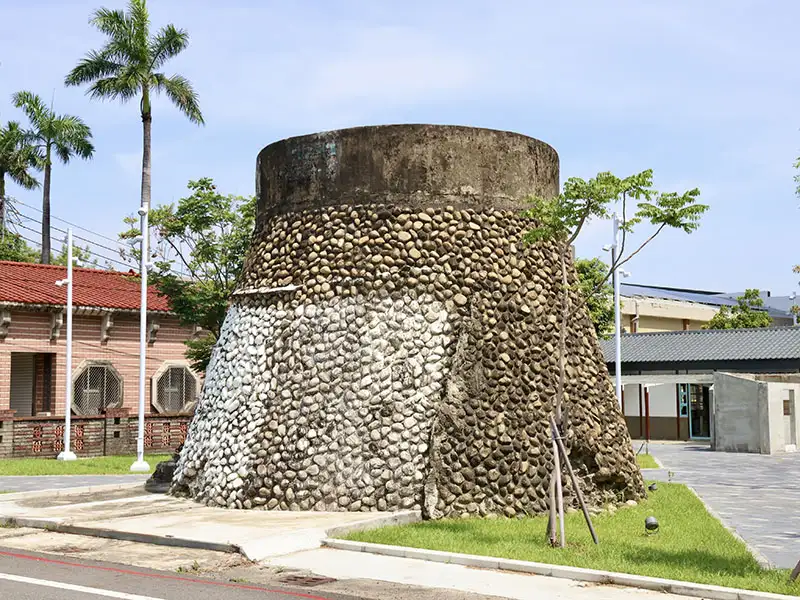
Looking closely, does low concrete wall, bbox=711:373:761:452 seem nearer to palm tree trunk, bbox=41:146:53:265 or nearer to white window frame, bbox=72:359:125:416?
white window frame, bbox=72:359:125:416

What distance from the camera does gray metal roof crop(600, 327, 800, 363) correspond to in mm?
42344

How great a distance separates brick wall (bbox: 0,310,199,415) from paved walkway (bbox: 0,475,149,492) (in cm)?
971

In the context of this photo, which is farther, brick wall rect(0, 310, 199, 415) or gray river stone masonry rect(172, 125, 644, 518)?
brick wall rect(0, 310, 199, 415)

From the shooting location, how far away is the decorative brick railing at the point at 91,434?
29.8 metres

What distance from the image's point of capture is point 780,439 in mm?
34969

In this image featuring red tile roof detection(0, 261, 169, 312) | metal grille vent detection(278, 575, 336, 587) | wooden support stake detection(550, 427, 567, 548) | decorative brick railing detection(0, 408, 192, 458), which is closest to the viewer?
metal grille vent detection(278, 575, 336, 587)

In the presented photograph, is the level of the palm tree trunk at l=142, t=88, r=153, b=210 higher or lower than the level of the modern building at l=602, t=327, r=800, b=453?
higher

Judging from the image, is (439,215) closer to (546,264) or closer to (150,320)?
(546,264)

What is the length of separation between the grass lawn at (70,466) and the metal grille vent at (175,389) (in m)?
6.41

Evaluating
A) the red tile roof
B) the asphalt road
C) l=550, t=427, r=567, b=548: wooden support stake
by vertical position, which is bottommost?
the asphalt road

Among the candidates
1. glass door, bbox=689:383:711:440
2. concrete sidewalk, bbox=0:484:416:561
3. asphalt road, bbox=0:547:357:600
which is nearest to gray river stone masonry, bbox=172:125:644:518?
concrete sidewalk, bbox=0:484:416:561

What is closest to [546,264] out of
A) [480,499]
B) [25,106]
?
[480,499]

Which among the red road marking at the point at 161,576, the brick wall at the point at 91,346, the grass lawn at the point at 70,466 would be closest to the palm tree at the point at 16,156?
the brick wall at the point at 91,346

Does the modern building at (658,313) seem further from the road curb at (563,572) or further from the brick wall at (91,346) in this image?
the road curb at (563,572)
